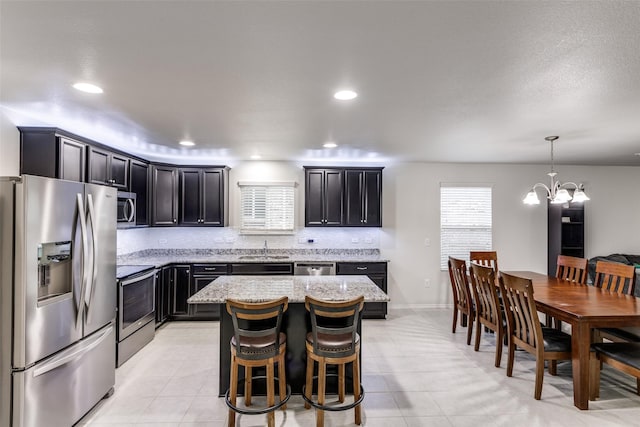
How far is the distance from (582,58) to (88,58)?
293 cm

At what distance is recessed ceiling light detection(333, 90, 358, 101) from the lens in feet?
8.40

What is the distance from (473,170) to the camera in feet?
19.3

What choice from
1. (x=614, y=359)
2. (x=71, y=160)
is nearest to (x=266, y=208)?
(x=71, y=160)

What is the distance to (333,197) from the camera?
17.9 ft

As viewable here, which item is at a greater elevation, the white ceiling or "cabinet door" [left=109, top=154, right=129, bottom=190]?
the white ceiling

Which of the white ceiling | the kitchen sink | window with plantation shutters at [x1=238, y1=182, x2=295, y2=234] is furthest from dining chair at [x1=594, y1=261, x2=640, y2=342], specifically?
window with plantation shutters at [x1=238, y1=182, x2=295, y2=234]

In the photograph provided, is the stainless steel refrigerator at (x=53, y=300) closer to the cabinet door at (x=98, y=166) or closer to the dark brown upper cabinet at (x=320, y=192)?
the cabinet door at (x=98, y=166)

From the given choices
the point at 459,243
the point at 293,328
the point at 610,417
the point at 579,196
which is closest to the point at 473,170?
the point at 459,243

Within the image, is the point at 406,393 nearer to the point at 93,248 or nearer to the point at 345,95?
the point at 345,95

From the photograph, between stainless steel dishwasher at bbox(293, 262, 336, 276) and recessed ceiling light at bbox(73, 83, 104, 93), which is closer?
recessed ceiling light at bbox(73, 83, 104, 93)

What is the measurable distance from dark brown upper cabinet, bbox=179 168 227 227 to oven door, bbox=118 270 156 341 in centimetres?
123

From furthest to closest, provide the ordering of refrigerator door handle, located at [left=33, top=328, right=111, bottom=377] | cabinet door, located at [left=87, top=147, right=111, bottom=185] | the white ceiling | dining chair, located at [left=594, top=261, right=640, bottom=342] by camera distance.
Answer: cabinet door, located at [left=87, top=147, right=111, bottom=185], dining chair, located at [left=594, top=261, right=640, bottom=342], refrigerator door handle, located at [left=33, top=328, right=111, bottom=377], the white ceiling

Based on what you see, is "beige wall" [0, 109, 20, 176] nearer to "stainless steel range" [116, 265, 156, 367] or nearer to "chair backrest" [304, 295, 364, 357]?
"stainless steel range" [116, 265, 156, 367]

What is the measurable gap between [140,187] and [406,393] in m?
4.21
